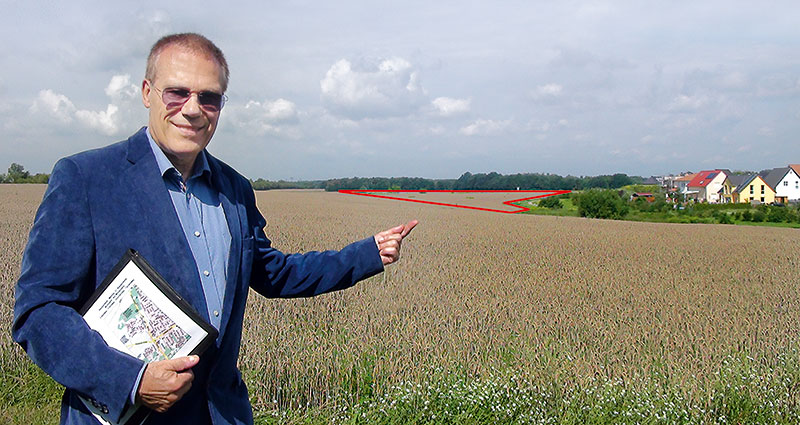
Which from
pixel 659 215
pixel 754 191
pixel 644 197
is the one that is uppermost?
pixel 754 191

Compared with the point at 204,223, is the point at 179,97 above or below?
above

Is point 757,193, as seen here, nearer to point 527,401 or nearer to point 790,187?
point 790,187

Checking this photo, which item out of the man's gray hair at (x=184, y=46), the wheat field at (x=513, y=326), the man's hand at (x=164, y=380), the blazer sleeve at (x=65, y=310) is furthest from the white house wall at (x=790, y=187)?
the blazer sleeve at (x=65, y=310)

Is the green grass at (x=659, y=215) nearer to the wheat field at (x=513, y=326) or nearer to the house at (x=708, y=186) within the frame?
the house at (x=708, y=186)

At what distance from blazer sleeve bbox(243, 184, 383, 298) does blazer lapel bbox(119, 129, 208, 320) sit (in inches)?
19.3

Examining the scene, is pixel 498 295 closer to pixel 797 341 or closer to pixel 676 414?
pixel 797 341

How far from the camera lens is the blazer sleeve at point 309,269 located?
231cm

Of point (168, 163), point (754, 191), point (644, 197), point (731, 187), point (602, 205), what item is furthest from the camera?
point (731, 187)

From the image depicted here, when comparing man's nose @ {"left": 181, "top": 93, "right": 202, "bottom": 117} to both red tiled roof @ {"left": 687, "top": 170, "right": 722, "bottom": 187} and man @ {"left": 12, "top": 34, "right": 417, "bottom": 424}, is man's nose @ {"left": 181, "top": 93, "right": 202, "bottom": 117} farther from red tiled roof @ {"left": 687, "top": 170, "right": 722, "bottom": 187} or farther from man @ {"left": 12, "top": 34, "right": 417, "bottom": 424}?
red tiled roof @ {"left": 687, "top": 170, "right": 722, "bottom": 187}

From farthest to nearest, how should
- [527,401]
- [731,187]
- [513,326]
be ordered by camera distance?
[731,187]
[513,326]
[527,401]

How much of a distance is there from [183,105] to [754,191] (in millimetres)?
61285

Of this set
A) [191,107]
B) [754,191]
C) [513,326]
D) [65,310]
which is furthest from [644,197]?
[65,310]

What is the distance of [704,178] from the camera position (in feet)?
227

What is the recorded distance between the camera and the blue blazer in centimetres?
159
